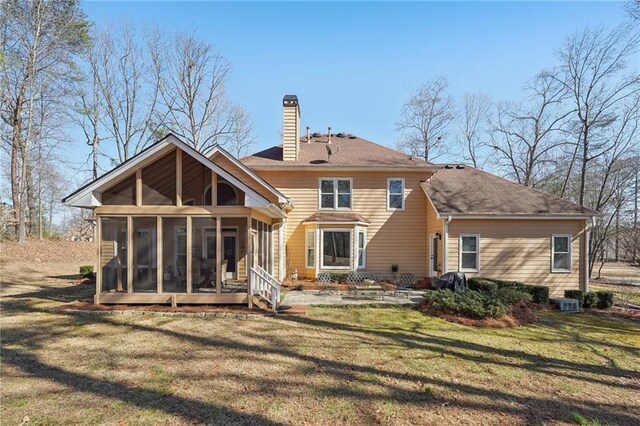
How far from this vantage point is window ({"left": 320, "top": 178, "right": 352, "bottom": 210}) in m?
15.1

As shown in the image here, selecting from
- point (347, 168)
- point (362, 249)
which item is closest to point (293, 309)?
point (362, 249)

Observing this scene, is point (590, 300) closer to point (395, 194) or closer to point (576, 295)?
point (576, 295)

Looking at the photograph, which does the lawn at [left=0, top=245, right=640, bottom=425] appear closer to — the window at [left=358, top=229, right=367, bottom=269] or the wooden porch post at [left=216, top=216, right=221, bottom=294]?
the wooden porch post at [left=216, top=216, right=221, bottom=294]

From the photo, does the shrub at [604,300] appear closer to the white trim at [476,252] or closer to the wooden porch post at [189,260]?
the white trim at [476,252]

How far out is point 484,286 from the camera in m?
11.4

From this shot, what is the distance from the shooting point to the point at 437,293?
984 centimetres

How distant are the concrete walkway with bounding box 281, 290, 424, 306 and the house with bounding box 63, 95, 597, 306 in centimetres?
119

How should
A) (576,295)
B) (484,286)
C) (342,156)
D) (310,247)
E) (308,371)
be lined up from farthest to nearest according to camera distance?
1. (342,156)
2. (310,247)
3. (576,295)
4. (484,286)
5. (308,371)

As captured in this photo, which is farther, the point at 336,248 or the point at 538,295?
the point at 336,248

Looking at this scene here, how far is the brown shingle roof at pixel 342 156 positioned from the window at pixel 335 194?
2.96ft

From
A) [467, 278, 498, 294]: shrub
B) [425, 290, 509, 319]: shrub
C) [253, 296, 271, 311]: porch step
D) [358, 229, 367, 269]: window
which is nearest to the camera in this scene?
[425, 290, 509, 319]: shrub

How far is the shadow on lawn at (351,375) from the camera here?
4.16m

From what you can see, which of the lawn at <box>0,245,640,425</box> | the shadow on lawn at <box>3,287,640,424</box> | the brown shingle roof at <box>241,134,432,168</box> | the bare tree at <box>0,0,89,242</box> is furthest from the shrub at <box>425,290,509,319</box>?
the bare tree at <box>0,0,89,242</box>

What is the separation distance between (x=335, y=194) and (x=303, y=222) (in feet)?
6.58
